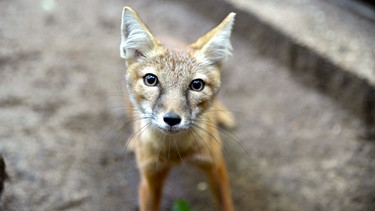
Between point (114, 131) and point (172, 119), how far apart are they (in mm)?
1741

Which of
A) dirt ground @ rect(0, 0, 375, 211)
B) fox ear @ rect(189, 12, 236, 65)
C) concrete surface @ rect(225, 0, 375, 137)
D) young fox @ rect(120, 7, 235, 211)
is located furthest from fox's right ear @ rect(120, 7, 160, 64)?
concrete surface @ rect(225, 0, 375, 137)

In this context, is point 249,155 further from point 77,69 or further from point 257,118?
point 77,69

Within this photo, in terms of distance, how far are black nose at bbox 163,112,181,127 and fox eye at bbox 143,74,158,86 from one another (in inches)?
12.9

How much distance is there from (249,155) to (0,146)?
2.30 meters

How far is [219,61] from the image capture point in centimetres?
315

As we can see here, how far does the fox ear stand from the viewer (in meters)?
2.92

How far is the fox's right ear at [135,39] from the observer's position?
2826mm

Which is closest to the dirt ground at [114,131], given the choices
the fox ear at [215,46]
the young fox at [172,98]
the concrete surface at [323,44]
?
the concrete surface at [323,44]

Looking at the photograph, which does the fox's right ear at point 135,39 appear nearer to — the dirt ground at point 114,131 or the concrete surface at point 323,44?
the dirt ground at point 114,131

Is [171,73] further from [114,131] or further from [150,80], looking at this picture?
[114,131]

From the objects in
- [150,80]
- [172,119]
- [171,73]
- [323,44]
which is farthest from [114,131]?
[323,44]

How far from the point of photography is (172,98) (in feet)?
9.04

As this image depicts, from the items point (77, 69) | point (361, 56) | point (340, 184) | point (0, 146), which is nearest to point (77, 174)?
point (0, 146)

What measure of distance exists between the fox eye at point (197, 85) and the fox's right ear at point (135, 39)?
1.21 ft
